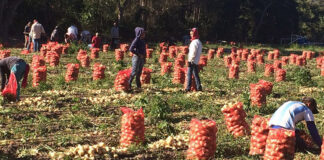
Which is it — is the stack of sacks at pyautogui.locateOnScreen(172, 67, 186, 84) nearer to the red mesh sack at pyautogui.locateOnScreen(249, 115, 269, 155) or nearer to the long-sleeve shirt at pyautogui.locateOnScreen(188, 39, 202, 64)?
the long-sleeve shirt at pyautogui.locateOnScreen(188, 39, 202, 64)

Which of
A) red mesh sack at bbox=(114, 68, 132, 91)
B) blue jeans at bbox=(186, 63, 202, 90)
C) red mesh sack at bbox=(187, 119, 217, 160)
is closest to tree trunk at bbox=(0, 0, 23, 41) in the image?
red mesh sack at bbox=(114, 68, 132, 91)

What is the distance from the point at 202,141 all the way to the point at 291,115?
1566mm

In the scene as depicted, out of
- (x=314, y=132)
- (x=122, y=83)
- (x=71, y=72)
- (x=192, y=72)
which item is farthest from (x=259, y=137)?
(x=71, y=72)

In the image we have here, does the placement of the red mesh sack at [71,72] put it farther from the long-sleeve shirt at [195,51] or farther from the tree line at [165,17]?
the tree line at [165,17]

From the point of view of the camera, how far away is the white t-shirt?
26.1 feet

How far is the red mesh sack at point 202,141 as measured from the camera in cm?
770

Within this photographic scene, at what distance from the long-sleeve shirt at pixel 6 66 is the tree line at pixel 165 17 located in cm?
2164

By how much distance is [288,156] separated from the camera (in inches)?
292

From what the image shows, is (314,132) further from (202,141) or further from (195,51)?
(195,51)

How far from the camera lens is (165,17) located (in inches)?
1652

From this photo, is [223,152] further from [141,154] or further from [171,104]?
[171,104]

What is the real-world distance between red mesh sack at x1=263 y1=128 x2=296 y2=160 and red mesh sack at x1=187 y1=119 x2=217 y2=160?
0.92 metres

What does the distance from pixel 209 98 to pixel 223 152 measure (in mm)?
5546

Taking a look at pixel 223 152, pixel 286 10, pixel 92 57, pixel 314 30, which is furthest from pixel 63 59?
pixel 314 30
